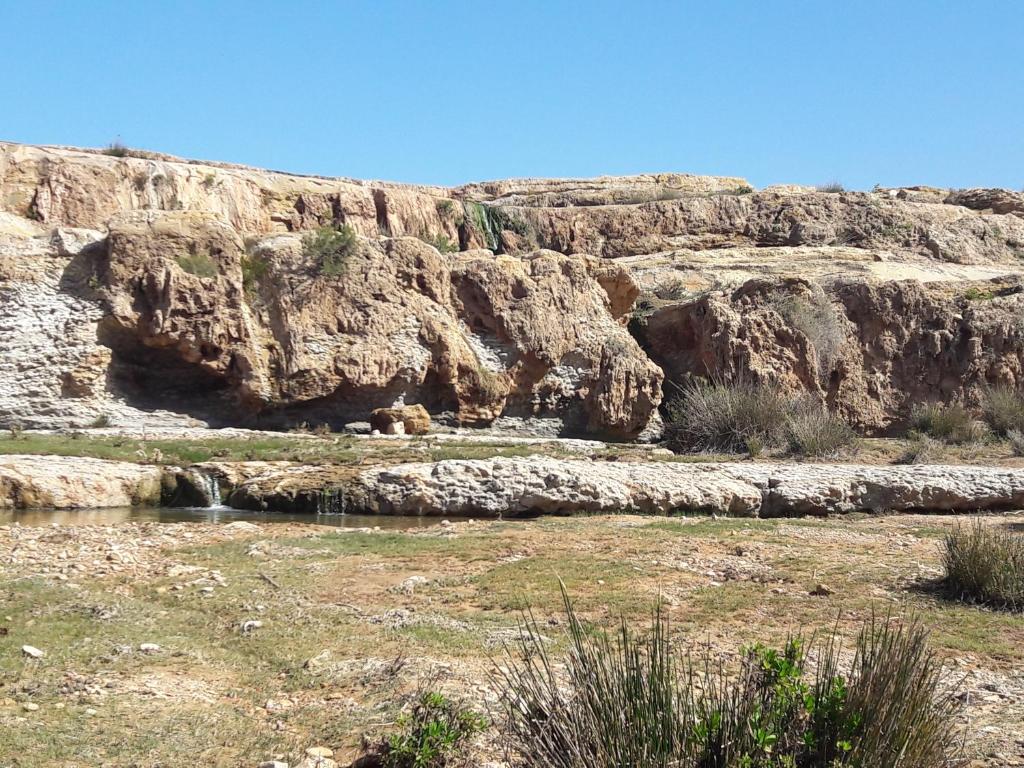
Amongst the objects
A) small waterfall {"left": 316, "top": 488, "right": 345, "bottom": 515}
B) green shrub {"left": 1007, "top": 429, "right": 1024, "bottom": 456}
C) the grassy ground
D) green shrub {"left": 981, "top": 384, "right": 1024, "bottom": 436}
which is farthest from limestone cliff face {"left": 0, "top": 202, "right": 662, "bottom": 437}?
the grassy ground

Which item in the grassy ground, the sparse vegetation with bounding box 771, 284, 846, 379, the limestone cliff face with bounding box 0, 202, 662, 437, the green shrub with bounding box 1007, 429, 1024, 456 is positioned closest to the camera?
the grassy ground

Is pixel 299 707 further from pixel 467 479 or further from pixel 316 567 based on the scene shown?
pixel 467 479

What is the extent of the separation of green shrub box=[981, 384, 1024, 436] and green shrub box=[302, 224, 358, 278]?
16.0 meters

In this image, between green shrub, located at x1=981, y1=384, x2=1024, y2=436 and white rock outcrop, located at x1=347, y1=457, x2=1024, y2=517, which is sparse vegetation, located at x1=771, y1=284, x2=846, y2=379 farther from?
white rock outcrop, located at x1=347, y1=457, x2=1024, y2=517

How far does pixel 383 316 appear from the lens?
22500 mm

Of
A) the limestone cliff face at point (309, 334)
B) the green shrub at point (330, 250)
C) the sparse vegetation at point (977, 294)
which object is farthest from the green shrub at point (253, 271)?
the sparse vegetation at point (977, 294)

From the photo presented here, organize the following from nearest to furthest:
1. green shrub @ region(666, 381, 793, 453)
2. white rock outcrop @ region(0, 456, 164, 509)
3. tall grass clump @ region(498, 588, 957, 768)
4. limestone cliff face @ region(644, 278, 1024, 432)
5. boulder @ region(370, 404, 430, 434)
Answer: tall grass clump @ region(498, 588, 957, 768) < white rock outcrop @ region(0, 456, 164, 509) < green shrub @ region(666, 381, 793, 453) < boulder @ region(370, 404, 430, 434) < limestone cliff face @ region(644, 278, 1024, 432)

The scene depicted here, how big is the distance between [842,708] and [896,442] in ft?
64.8

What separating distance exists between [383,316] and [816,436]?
10326mm

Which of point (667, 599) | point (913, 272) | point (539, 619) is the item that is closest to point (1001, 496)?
point (667, 599)

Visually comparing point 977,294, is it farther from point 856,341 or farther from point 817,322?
point 817,322

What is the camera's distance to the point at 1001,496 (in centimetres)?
1483

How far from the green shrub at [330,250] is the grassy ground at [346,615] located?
11565 millimetres

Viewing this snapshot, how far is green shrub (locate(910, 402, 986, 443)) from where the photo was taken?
2219cm
